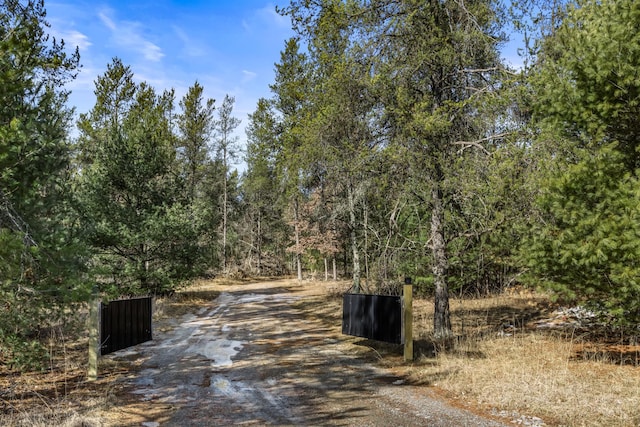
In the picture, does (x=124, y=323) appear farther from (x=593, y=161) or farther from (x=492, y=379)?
(x=593, y=161)

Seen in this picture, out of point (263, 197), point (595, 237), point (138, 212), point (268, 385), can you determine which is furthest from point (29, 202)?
point (263, 197)

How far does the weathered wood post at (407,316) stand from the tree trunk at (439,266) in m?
1.35

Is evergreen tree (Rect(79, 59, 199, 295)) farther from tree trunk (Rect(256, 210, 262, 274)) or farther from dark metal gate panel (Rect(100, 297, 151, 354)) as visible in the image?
tree trunk (Rect(256, 210, 262, 274))

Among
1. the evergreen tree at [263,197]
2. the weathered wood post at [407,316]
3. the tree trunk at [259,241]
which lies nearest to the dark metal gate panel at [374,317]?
the weathered wood post at [407,316]

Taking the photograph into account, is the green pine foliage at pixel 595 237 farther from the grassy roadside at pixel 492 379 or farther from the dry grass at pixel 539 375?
the grassy roadside at pixel 492 379

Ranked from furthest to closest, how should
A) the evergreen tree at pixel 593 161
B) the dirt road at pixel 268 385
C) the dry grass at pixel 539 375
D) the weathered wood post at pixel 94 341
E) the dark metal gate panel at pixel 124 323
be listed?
1. the dark metal gate panel at pixel 124 323
2. the weathered wood post at pixel 94 341
3. the evergreen tree at pixel 593 161
4. the dirt road at pixel 268 385
5. the dry grass at pixel 539 375

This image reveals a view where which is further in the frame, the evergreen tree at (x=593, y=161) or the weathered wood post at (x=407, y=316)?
the weathered wood post at (x=407, y=316)

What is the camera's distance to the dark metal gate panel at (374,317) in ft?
28.8

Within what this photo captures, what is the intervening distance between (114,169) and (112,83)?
15.2 meters

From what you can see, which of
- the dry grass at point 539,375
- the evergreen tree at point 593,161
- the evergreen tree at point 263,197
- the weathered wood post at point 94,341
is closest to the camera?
the dry grass at point 539,375

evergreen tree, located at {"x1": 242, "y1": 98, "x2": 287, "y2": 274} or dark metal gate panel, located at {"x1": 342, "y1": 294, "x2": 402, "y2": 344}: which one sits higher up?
evergreen tree, located at {"x1": 242, "y1": 98, "x2": 287, "y2": 274}

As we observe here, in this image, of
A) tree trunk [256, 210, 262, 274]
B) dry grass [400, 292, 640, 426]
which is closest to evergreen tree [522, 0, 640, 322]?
dry grass [400, 292, 640, 426]

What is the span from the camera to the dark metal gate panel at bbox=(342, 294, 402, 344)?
879 cm

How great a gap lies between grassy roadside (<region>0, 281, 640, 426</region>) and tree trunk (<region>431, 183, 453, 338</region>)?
1.40 ft
